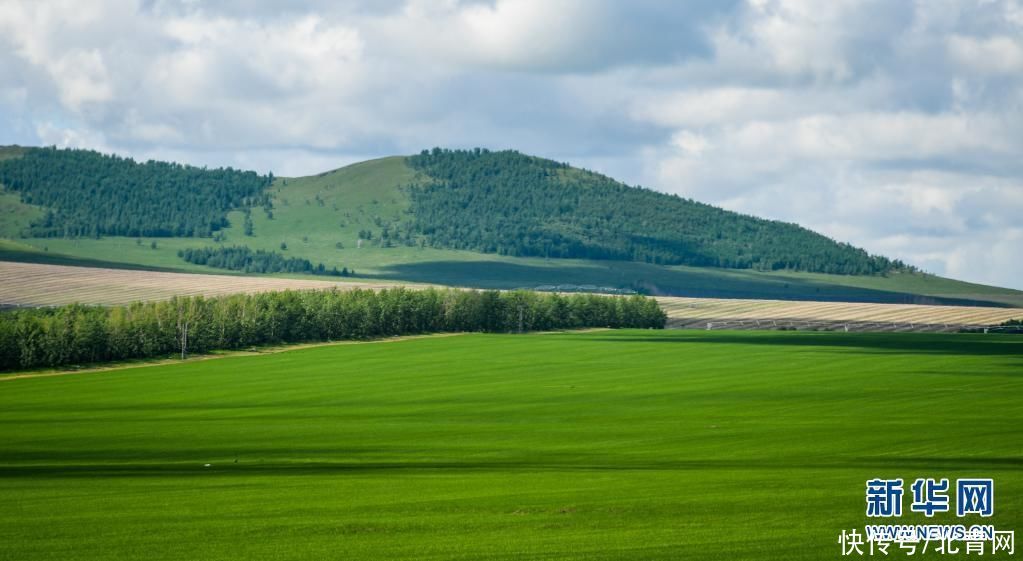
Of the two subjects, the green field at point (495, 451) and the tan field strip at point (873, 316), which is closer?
the green field at point (495, 451)

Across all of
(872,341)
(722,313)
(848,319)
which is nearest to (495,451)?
(872,341)

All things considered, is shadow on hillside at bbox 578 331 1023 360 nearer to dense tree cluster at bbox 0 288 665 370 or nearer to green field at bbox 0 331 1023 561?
green field at bbox 0 331 1023 561

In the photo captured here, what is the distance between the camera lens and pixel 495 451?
57.3 m

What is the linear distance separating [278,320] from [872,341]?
5571 centimetres

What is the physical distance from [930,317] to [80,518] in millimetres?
164578

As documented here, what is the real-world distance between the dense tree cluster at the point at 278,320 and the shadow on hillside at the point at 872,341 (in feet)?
63.2

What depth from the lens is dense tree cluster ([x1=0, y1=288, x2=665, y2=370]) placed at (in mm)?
107594

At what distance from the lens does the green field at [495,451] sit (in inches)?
1297

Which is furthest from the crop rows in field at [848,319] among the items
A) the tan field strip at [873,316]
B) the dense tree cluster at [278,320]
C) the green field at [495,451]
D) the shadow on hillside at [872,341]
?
the green field at [495,451]

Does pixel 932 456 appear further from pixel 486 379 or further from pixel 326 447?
pixel 486 379

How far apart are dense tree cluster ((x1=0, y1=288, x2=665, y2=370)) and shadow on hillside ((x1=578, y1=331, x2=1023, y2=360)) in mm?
19253

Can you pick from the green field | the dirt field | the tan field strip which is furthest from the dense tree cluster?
the tan field strip

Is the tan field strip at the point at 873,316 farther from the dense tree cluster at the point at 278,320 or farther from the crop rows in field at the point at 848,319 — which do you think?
the dense tree cluster at the point at 278,320

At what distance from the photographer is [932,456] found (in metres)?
50.1
